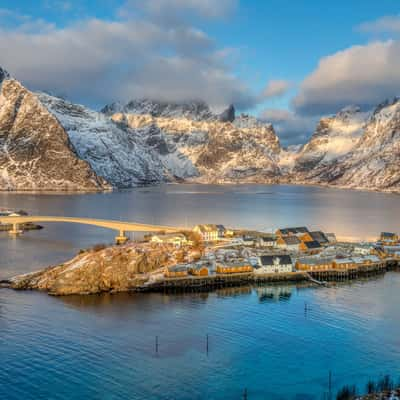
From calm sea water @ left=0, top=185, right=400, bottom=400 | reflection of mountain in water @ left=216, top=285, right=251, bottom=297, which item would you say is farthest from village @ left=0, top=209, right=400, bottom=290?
calm sea water @ left=0, top=185, right=400, bottom=400

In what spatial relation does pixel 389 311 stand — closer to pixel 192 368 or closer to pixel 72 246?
pixel 192 368

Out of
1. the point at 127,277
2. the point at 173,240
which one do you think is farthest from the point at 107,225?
the point at 127,277

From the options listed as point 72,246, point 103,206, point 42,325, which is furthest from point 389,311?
point 103,206

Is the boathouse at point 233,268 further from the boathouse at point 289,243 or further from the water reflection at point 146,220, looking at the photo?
the water reflection at point 146,220

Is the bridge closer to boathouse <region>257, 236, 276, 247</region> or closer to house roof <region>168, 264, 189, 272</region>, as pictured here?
boathouse <region>257, 236, 276, 247</region>

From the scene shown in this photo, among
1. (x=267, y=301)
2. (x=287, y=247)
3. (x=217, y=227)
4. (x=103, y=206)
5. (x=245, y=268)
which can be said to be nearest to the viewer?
(x=267, y=301)

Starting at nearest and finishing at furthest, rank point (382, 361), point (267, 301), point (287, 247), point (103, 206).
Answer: point (382, 361), point (267, 301), point (287, 247), point (103, 206)
